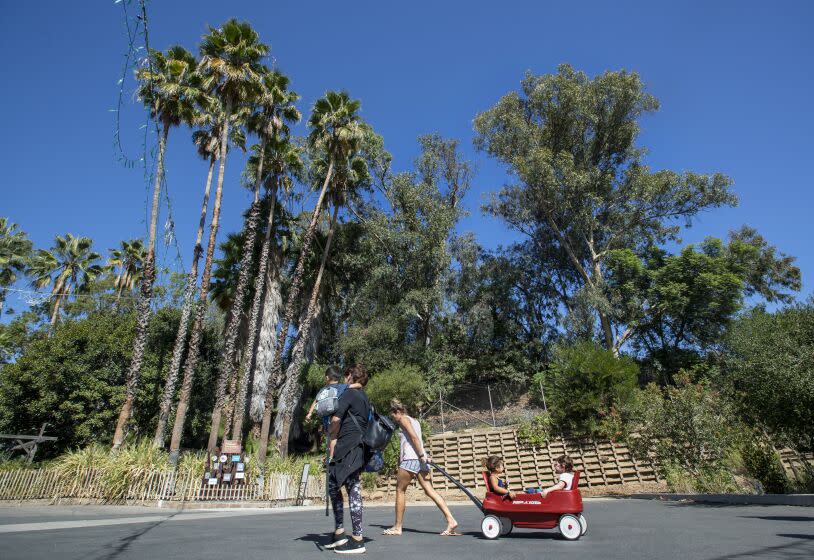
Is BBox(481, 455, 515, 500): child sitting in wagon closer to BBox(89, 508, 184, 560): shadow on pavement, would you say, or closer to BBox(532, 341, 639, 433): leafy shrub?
BBox(89, 508, 184, 560): shadow on pavement

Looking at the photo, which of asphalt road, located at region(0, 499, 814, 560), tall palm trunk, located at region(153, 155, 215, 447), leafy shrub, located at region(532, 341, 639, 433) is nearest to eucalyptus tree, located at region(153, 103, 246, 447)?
tall palm trunk, located at region(153, 155, 215, 447)

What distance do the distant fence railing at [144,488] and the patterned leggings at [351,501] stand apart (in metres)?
9.94

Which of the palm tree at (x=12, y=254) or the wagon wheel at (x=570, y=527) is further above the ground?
the palm tree at (x=12, y=254)

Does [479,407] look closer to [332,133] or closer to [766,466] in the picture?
[766,466]

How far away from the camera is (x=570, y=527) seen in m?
4.85

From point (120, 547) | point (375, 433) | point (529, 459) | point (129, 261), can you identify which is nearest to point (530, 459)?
point (529, 459)

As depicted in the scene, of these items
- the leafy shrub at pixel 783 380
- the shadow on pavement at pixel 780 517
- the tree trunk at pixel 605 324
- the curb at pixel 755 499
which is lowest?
the shadow on pavement at pixel 780 517

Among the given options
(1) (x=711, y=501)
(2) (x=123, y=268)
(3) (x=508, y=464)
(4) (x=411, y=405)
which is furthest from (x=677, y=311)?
(2) (x=123, y=268)

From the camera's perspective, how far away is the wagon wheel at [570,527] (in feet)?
15.8

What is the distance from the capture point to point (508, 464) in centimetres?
1855

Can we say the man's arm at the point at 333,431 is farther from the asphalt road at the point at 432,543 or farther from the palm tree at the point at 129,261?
the palm tree at the point at 129,261

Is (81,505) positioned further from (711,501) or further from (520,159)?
(520,159)

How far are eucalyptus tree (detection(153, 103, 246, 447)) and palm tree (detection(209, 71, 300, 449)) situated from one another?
1193mm

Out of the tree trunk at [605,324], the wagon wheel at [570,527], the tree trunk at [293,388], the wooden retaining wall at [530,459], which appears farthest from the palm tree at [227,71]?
the tree trunk at [605,324]
